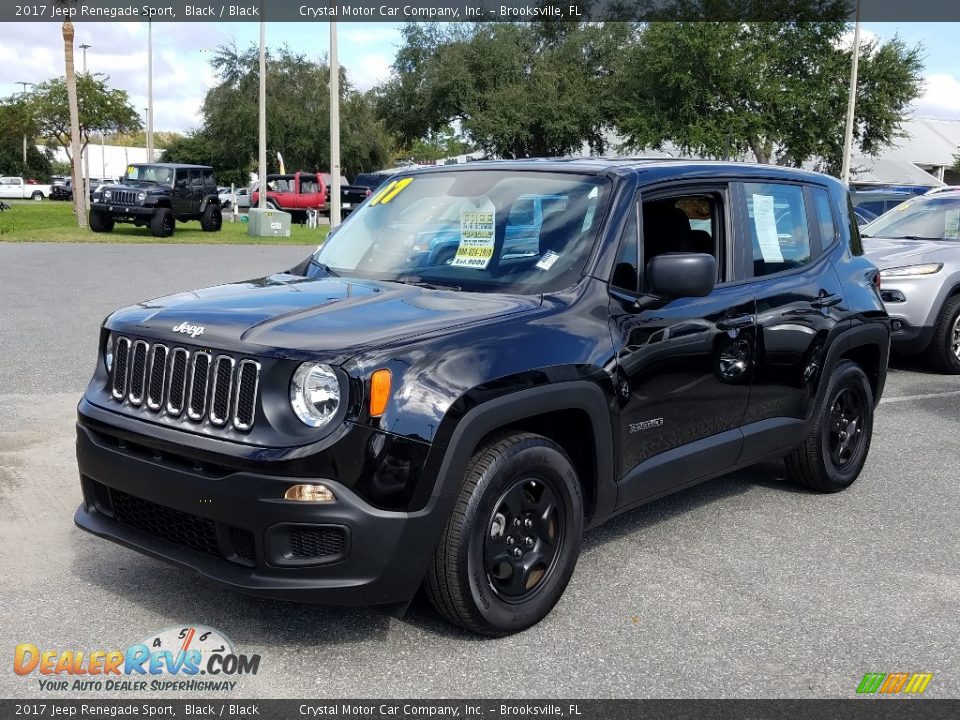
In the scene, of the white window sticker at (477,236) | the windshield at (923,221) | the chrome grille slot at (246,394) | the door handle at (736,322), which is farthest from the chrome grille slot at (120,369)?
the windshield at (923,221)

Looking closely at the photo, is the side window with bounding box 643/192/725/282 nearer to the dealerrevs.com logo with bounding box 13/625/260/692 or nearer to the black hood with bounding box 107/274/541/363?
the black hood with bounding box 107/274/541/363

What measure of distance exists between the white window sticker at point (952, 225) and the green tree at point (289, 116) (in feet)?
158

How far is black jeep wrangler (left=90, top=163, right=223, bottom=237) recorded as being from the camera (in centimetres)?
2627

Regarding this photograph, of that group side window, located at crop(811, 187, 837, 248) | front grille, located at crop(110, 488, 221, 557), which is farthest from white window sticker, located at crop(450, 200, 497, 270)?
side window, located at crop(811, 187, 837, 248)

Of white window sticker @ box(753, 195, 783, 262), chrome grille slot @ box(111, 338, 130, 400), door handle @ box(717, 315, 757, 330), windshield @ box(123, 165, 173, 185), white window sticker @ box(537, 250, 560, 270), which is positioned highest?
windshield @ box(123, 165, 173, 185)

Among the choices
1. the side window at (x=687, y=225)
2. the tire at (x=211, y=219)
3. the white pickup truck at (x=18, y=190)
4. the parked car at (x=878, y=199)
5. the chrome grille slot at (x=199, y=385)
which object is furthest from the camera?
the white pickup truck at (x=18, y=190)

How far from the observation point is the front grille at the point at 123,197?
26344 mm

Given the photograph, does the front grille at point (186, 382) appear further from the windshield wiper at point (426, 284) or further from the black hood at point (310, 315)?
the windshield wiper at point (426, 284)

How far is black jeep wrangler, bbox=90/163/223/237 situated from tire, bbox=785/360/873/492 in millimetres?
22636

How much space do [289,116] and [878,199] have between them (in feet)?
149

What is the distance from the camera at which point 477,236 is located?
4621mm

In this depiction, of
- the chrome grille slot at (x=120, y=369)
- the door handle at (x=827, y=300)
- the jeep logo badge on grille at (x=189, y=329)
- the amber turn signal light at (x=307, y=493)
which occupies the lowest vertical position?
the amber turn signal light at (x=307, y=493)

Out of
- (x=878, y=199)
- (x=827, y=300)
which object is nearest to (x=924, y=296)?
(x=827, y=300)

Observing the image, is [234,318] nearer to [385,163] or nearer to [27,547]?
[27,547]
